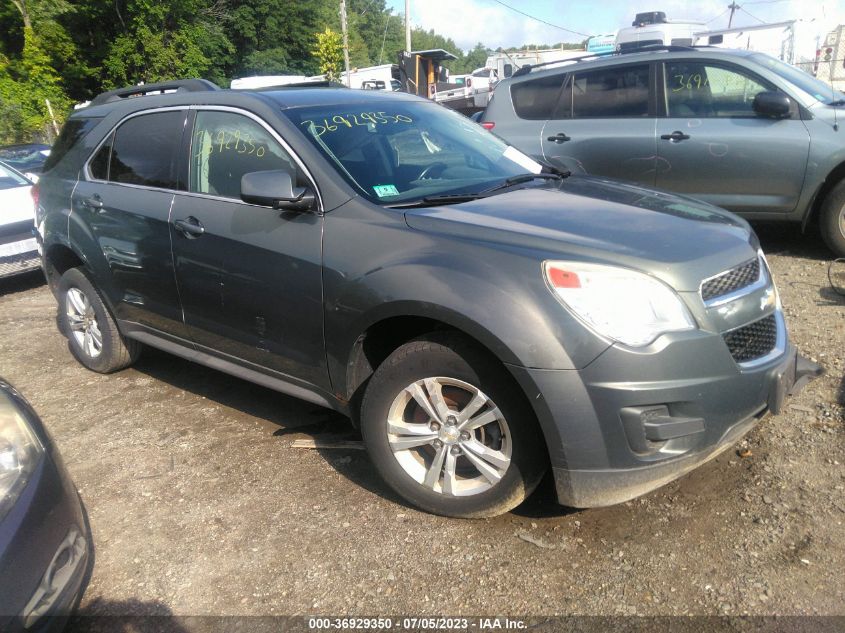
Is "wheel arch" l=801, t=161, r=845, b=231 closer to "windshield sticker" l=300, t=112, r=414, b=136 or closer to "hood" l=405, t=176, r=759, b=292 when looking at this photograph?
"hood" l=405, t=176, r=759, b=292

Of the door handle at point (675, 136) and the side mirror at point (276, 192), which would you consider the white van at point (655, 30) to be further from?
the side mirror at point (276, 192)

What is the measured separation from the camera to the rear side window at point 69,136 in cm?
459

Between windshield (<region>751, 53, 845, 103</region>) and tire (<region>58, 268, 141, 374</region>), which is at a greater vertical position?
windshield (<region>751, 53, 845, 103</region>)

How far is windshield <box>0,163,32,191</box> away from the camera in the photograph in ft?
26.4

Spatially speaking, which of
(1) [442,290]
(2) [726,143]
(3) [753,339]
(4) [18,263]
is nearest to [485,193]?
(1) [442,290]

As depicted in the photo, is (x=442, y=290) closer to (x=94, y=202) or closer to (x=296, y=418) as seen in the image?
(x=296, y=418)

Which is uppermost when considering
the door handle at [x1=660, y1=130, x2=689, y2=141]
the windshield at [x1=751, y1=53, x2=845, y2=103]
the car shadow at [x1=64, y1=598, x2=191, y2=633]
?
the windshield at [x1=751, y1=53, x2=845, y2=103]

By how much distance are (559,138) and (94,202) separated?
432 cm

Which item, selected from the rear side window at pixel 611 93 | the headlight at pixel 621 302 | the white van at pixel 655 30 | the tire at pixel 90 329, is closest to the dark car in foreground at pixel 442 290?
the headlight at pixel 621 302

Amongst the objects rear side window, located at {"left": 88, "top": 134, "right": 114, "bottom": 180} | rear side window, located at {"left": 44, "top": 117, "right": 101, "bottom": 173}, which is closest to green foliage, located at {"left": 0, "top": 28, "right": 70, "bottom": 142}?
rear side window, located at {"left": 44, "top": 117, "right": 101, "bottom": 173}

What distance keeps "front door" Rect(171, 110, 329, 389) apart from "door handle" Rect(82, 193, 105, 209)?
32.6 inches

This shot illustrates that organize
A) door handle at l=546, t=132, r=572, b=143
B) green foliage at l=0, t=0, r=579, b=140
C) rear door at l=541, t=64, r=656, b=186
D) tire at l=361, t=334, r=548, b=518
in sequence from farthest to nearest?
green foliage at l=0, t=0, r=579, b=140 < door handle at l=546, t=132, r=572, b=143 < rear door at l=541, t=64, r=656, b=186 < tire at l=361, t=334, r=548, b=518

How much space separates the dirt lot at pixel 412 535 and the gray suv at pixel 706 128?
2344mm

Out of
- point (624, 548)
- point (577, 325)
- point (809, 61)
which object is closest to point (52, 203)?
point (577, 325)
